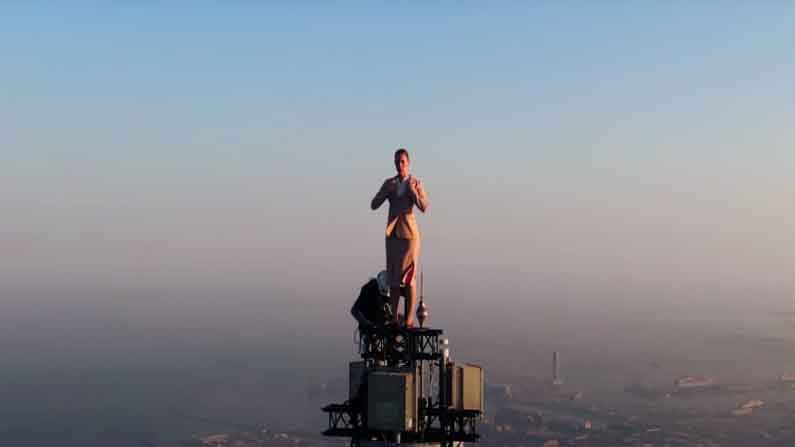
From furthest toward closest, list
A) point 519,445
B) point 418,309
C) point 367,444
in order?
point 519,445, point 418,309, point 367,444

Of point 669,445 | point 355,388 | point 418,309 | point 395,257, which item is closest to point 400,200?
point 395,257

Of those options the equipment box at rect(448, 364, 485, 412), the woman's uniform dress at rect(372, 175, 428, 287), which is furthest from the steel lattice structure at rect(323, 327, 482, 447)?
the woman's uniform dress at rect(372, 175, 428, 287)

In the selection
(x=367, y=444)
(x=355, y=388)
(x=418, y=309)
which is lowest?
(x=367, y=444)

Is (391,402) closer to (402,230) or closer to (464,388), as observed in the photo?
(464,388)

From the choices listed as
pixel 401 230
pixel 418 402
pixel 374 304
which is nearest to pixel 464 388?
pixel 418 402

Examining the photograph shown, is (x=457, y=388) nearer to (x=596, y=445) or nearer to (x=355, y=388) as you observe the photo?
(x=355, y=388)

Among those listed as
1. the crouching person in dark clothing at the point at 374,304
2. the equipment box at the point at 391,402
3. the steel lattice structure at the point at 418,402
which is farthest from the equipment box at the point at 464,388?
the crouching person in dark clothing at the point at 374,304
